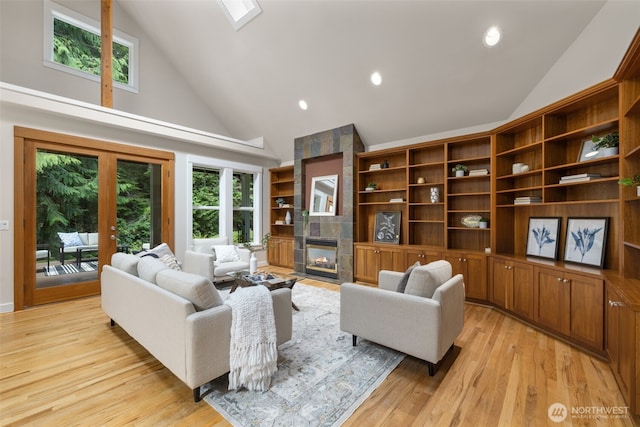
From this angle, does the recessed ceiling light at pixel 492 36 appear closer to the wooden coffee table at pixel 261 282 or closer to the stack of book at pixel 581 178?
the stack of book at pixel 581 178

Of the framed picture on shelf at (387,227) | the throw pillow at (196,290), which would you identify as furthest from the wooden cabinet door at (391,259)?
the throw pillow at (196,290)

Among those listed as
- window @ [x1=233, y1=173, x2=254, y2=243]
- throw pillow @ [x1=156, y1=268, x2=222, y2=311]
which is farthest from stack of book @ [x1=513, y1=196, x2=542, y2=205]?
window @ [x1=233, y1=173, x2=254, y2=243]

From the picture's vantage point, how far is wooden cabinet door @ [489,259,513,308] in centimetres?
353

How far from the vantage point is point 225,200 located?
620 centimetres

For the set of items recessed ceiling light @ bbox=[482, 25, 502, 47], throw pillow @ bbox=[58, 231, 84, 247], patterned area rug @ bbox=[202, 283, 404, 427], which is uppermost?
recessed ceiling light @ bbox=[482, 25, 502, 47]

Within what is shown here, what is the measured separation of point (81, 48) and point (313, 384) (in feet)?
20.4

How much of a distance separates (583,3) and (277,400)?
171 inches

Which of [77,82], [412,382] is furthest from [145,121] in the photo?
[412,382]

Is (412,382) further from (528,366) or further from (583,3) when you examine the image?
(583,3)

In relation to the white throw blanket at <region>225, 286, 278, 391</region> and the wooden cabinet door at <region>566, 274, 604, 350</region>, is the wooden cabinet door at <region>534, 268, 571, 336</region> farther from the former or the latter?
the white throw blanket at <region>225, 286, 278, 391</region>

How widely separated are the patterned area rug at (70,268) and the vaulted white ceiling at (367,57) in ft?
12.9

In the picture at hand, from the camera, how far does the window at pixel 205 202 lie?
5.78 meters

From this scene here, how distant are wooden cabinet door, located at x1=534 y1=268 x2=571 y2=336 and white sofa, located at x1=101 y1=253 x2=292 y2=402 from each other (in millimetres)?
2683

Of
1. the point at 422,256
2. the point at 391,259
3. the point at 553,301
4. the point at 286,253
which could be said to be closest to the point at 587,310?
the point at 553,301
